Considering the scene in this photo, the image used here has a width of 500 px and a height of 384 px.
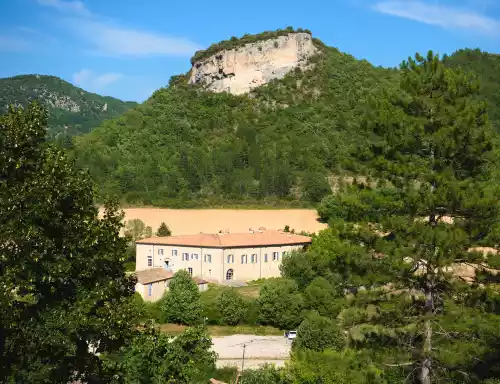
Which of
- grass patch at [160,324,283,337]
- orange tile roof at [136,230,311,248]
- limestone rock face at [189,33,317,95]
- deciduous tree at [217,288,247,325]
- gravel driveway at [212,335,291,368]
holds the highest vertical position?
limestone rock face at [189,33,317,95]

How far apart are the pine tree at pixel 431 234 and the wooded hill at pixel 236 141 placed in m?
52.6

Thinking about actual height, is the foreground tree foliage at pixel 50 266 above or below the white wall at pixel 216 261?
above

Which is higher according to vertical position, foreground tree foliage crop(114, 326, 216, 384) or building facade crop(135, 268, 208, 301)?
foreground tree foliage crop(114, 326, 216, 384)

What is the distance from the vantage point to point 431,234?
11.0 m

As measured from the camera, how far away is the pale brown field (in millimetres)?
57281

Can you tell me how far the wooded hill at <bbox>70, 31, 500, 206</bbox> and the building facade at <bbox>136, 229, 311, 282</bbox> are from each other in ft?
72.4

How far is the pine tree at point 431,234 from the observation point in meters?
11.2

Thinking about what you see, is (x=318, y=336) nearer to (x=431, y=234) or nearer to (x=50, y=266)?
(x=431, y=234)

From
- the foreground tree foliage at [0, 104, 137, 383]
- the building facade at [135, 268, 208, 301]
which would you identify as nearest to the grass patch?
the building facade at [135, 268, 208, 301]

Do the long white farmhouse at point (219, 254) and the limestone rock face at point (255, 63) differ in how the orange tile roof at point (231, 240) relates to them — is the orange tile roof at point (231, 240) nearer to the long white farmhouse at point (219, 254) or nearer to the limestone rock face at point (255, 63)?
the long white farmhouse at point (219, 254)

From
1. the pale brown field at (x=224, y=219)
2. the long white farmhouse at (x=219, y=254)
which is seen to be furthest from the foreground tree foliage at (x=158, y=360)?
the pale brown field at (x=224, y=219)

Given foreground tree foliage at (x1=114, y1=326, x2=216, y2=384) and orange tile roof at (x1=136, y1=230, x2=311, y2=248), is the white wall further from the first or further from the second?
foreground tree foliage at (x1=114, y1=326, x2=216, y2=384)

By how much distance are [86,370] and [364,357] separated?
17.8ft

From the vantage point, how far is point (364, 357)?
12023 millimetres
